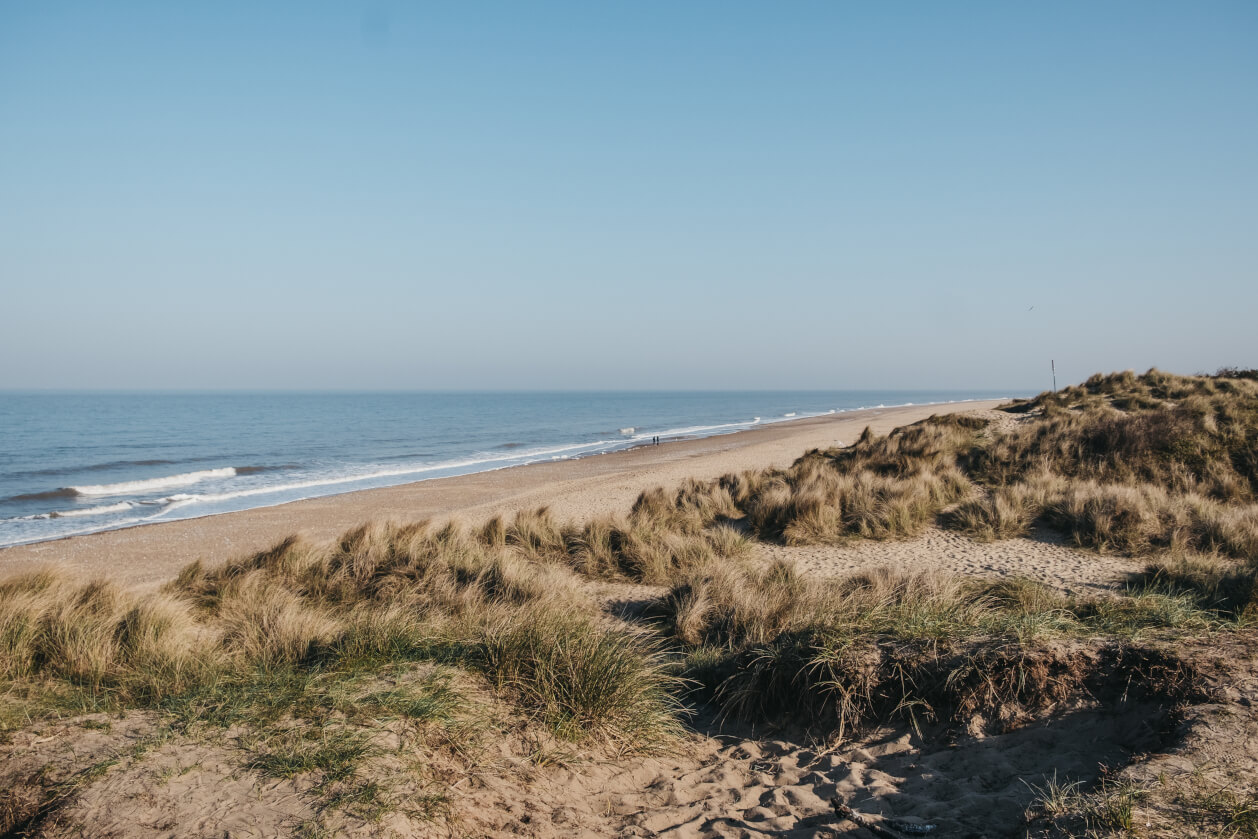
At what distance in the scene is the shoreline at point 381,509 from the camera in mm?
14367

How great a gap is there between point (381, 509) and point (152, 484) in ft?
44.5

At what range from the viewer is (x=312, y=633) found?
5.86m

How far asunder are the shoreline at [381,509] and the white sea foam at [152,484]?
834 centimetres

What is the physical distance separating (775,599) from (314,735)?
446 centimetres

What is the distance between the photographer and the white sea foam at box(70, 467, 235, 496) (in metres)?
25.7

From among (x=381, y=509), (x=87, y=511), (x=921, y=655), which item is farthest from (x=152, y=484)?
(x=921, y=655)

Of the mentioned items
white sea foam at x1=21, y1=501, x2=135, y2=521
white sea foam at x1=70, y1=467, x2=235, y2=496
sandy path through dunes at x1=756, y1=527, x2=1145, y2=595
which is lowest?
white sea foam at x1=21, y1=501, x2=135, y2=521

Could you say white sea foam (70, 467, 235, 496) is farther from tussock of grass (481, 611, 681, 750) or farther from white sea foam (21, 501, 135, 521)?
tussock of grass (481, 611, 681, 750)

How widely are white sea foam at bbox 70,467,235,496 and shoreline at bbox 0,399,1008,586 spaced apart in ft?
27.4

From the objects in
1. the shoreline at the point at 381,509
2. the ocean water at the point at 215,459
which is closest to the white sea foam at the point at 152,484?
the ocean water at the point at 215,459

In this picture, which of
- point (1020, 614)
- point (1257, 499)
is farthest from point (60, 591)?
point (1257, 499)

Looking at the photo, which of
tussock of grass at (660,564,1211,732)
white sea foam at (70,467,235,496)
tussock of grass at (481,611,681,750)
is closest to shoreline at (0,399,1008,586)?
tussock of grass at (481,611,681,750)

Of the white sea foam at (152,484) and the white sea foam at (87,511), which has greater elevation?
the white sea foam at (152,484)

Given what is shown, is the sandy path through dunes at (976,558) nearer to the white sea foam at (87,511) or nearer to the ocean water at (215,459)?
the ocean water at (215,459)
